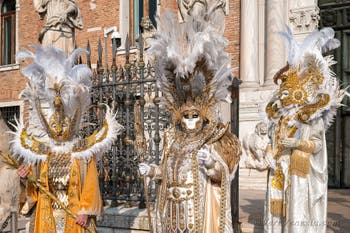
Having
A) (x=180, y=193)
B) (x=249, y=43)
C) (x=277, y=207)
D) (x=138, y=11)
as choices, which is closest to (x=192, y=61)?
(x=180, y=193)

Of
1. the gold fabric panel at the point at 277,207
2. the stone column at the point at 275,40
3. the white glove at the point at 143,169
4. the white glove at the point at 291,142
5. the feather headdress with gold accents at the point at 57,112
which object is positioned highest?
the stone column at the point at 275,40

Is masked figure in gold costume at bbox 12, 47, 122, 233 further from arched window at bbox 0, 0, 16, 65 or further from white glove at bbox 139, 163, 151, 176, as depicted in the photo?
arched window at bbox 0, 0, 16, 65

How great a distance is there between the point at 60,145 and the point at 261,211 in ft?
12.4

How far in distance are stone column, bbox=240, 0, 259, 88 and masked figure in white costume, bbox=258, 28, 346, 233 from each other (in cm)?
626

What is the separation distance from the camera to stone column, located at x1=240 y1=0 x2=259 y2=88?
1216 centimetres

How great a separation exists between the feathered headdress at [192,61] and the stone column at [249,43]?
23.4ft

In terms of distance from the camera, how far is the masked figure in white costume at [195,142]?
4848 millimetres

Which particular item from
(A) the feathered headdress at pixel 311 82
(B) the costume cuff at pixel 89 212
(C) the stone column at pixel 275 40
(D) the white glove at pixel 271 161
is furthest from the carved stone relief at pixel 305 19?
(B) the costume cuff at pixel 89 212

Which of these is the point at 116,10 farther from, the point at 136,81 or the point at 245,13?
the point at 136,81

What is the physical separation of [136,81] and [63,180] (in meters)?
2.89

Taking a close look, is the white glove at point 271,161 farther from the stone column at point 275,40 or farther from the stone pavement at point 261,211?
the stone column at point 275,40

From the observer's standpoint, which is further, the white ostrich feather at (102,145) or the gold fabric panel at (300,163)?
the gold fabric panel at (300,163)

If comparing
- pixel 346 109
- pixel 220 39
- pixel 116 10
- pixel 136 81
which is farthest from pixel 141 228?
pixel 116 10

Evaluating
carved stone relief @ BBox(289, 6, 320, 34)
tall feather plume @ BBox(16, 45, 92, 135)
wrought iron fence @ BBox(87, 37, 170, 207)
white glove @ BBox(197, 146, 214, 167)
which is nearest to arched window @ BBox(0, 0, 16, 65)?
carved stone relief @ BBox(289, 6, 320, 34)
